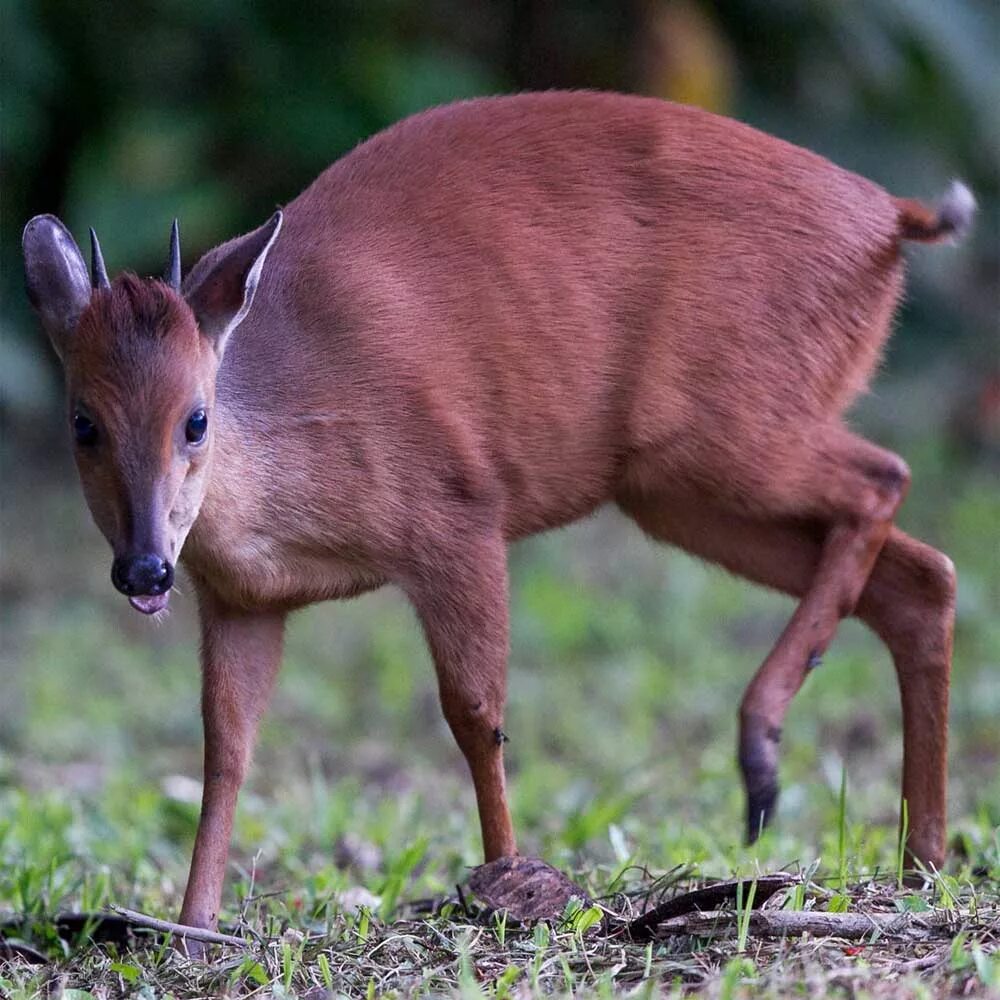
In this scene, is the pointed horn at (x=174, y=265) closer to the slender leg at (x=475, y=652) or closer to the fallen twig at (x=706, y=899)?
the slender leg at (x=475, y=652)

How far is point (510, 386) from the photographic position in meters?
4.68

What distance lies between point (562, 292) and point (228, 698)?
1.37 metres

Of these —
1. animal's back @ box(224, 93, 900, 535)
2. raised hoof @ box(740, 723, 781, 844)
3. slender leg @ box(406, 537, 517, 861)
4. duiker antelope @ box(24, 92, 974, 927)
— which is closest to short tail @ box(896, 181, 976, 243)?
duiker antelope @ box(24, 92, 974, 927)

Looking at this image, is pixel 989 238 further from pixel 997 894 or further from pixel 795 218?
pixel 997 894

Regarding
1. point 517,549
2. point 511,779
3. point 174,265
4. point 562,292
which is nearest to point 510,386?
point 562,292

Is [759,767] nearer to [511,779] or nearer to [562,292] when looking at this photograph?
[562,292]

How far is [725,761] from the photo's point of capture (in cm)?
684

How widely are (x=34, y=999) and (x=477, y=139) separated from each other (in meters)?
2.45

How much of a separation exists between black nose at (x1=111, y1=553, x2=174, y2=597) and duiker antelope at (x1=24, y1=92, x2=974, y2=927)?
0.21 m

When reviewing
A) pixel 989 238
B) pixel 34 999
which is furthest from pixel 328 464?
pixel 989 238

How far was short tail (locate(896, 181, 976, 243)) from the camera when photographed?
196 inches

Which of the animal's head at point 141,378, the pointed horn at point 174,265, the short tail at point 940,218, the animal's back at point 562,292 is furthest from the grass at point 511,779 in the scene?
the short tail at point 940,218

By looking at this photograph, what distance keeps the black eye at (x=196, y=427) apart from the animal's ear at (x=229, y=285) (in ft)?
0.84

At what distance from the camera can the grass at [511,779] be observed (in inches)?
149
